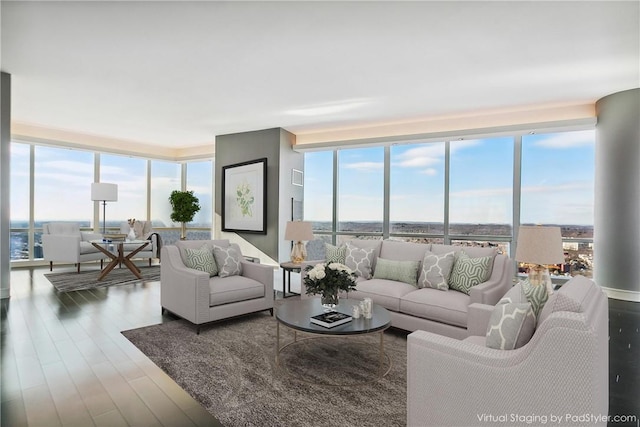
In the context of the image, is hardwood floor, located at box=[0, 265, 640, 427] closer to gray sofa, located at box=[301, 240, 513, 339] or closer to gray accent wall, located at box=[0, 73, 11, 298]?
gray accent wall, located at box=[0, 73, 11, 298]

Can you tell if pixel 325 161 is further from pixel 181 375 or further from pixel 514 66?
pixel 181 375

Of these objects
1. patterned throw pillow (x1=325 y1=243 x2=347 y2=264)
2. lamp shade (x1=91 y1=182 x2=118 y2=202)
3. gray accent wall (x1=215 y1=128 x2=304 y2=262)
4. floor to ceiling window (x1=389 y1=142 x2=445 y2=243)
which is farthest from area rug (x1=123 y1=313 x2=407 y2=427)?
lamp shade (x1=91 y1=182 x2=118 y2=202)

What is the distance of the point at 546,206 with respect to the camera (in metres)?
5.73

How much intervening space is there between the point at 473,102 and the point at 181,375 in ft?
16.4

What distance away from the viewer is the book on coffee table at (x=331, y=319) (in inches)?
100

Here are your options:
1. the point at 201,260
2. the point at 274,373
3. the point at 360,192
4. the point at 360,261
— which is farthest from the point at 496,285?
the point at 360,192

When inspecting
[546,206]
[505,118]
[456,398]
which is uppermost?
[505,118]

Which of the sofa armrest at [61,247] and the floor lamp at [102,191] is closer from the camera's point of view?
the sofa armrest at [61,247]

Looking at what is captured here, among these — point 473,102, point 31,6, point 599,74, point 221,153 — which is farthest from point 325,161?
point 31,6

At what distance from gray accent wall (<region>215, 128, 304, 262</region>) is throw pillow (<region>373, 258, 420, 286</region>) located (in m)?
3.18

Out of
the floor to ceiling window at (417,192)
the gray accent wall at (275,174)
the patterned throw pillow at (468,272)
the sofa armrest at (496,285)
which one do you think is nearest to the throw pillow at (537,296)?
the sofa armrest at (496,285)

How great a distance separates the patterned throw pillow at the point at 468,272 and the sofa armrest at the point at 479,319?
3.06 feet

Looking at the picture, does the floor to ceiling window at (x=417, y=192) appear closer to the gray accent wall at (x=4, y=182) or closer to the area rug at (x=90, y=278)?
the area rug at (x=90, y=278)

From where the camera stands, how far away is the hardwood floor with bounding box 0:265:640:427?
6.63ft
